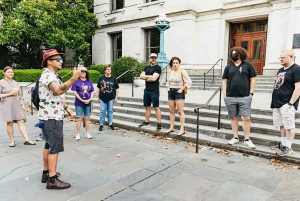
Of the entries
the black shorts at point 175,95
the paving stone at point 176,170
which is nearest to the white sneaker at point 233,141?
the paving stone at point 176,170

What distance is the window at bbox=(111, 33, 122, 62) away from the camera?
1814cm

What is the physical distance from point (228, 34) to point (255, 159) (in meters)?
11.1

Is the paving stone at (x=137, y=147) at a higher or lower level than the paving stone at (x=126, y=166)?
higher

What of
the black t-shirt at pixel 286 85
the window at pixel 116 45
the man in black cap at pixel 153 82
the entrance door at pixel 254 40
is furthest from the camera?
the window at pixel 116 45

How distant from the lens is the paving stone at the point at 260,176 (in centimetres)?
340

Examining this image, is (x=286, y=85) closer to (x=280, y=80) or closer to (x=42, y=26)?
(x=280, y=80)

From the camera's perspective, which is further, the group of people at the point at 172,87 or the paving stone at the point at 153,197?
the group of people at the point at 172,87

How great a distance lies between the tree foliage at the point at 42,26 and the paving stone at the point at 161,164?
12.2 m

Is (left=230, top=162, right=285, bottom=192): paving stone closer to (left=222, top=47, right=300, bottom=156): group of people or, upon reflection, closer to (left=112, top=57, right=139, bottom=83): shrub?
(left=222, top=47, right=300, bottom=156): group of people

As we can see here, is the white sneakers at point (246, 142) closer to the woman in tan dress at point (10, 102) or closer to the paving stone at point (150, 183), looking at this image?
the paving stone at point (150, 183)

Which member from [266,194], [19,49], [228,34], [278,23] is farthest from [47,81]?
[19,49]

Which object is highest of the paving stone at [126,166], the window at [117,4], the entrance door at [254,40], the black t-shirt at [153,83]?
the window at [117,4]

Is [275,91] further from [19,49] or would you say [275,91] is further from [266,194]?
[19,49]

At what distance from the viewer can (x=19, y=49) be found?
16078 millimetres
